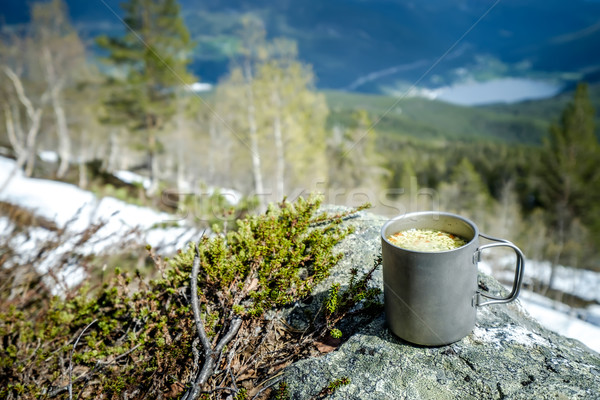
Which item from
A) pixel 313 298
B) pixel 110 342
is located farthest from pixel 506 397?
pixel 110 342

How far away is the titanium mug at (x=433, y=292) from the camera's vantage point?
145cm

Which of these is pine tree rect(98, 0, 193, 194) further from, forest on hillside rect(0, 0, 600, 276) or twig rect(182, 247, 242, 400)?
twig rect(182, 247, 242, 400)

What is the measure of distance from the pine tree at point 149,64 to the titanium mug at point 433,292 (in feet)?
55.7

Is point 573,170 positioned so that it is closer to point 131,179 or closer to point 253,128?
point 253,128

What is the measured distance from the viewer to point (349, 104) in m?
159

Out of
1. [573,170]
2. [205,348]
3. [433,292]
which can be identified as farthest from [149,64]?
[573,170]

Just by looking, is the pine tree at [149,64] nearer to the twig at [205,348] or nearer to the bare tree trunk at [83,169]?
the bare tree trunk at [83,169]

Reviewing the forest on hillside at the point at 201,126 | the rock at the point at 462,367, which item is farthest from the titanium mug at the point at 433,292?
the forest on hillside at the point at 201,126

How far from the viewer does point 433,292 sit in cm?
146

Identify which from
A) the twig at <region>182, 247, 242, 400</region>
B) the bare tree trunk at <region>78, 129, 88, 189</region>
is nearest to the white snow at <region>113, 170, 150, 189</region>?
the bare tree trunk at <region>78, 129, 88, 189</region>

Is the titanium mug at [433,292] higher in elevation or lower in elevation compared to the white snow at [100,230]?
higher

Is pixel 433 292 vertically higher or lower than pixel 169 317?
higher

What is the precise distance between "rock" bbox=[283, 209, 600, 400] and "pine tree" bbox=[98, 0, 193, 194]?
17.0 metres

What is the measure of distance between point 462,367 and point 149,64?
18.6 metres
